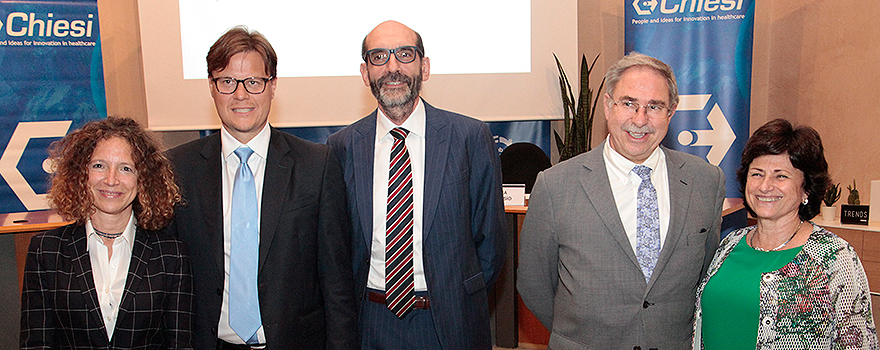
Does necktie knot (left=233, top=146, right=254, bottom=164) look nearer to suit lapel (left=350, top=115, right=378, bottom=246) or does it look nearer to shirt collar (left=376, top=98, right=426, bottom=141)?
suit lapel (left=350, top=115, right=378, bottom=246)

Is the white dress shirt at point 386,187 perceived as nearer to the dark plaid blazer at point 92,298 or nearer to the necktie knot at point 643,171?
the dark plaid blazer at point 92,298

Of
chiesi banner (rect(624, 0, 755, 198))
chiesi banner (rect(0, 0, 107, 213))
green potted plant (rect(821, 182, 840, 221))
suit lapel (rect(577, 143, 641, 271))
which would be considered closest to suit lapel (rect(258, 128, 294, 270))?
suit lapel (rect(577, 143, 641, 271))

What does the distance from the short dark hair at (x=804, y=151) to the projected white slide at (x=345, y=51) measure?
10.1 feet

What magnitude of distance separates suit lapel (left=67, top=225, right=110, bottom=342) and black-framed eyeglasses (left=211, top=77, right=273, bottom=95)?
2.27 ft

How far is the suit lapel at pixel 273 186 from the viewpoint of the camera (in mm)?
1854

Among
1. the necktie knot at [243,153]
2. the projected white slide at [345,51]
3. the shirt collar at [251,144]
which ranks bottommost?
the necktie knot at [243,153]

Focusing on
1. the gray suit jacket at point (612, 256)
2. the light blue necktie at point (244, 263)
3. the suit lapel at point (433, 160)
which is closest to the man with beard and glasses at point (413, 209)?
the suit lapel at point (433, 160)

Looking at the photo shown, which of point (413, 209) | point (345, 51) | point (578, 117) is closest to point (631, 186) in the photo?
point (413, 209)

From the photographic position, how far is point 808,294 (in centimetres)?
182

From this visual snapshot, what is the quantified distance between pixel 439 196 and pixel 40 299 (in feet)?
4.62

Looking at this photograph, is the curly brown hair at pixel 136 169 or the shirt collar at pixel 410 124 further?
the shirt collar at pixel 410 124

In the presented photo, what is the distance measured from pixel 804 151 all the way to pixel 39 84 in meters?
5.40

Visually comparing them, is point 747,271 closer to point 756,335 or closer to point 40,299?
point 756,335

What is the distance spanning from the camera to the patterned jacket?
1787mm
